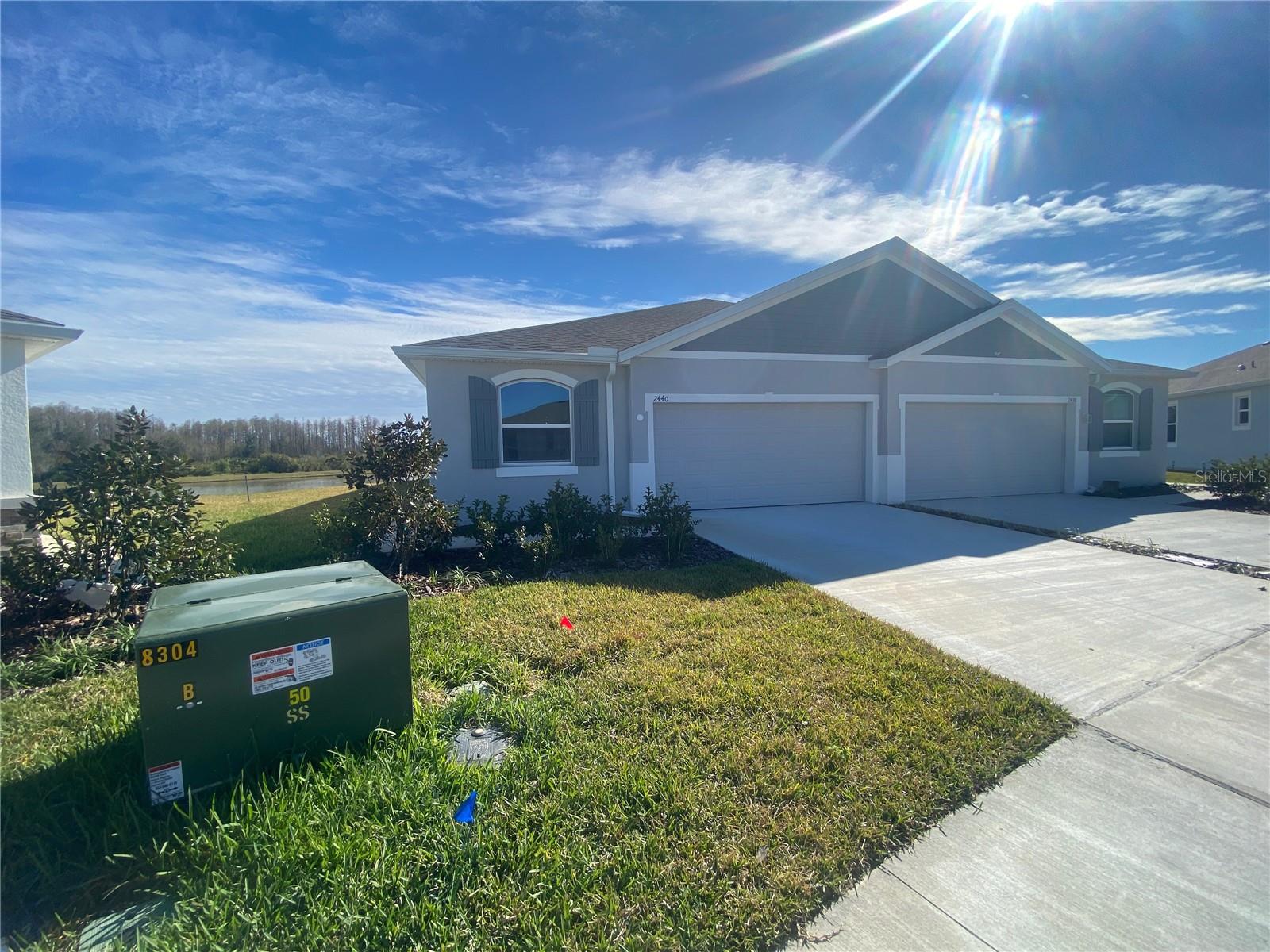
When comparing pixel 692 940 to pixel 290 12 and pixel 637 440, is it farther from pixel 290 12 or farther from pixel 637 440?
pixel 637 440

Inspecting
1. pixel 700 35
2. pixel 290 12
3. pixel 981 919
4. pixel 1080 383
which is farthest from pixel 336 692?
pixel 1080 383

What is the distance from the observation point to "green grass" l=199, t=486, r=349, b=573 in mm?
6957

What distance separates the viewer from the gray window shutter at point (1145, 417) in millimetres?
15258

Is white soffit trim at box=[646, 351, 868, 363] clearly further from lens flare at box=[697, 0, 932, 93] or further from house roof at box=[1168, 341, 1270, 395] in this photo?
house roof at box=[1168, 341, 1270, 395]

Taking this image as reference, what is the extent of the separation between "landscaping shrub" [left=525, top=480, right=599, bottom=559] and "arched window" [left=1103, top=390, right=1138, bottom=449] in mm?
14743

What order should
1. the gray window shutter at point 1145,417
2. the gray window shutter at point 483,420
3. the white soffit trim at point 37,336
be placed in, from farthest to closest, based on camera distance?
the gray window shutter at point 1145,417
the gray window shutter at point 483,420
the white soffit trim at point 37,336

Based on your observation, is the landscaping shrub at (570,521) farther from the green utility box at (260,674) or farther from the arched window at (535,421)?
the green utility box at (260,674)

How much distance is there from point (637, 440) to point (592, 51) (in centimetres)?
583

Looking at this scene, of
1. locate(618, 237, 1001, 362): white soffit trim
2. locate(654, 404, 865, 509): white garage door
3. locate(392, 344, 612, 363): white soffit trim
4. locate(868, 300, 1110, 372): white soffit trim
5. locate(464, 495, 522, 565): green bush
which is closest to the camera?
locate(464, 495, 522, 565): green bush

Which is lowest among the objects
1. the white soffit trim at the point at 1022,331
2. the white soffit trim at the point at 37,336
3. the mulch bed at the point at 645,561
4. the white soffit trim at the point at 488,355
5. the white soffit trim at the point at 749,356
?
the mulch bed at the point at 645,561

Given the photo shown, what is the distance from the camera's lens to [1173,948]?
2.04m

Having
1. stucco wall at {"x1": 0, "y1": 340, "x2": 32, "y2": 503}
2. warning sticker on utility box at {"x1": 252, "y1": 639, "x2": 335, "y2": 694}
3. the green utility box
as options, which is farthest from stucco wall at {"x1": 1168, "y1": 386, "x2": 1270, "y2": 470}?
stucco wall at {"x1": 0, "y1": 340, "x2": 32, "y2": 503}

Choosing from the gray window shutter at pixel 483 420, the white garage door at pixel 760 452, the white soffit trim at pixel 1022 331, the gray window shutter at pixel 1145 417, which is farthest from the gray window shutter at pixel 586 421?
the gray window shutter at pixel 1145 417

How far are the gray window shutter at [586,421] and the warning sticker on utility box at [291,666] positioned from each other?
292 inches
